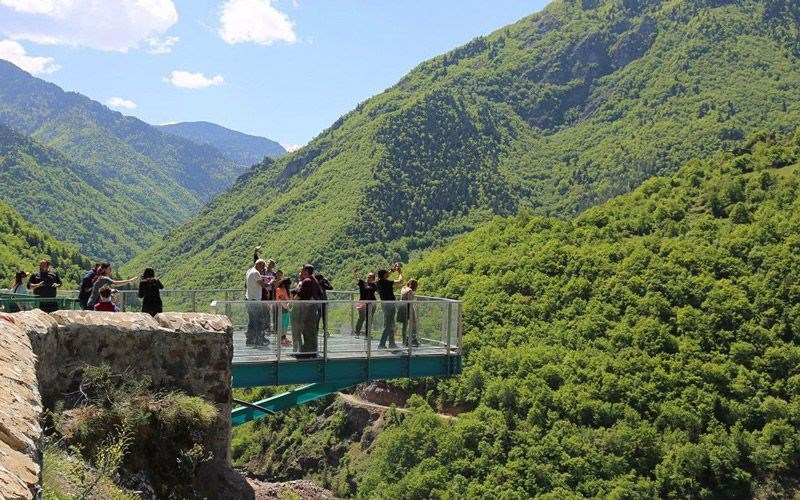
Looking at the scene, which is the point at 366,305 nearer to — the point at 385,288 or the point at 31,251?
the point at 385,288

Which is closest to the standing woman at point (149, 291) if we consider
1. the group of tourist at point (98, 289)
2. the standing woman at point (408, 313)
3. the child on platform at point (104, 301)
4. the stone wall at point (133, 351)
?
the group of tourist at point (98, 289)

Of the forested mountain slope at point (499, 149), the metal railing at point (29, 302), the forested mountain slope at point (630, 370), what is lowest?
the forested mountain slope at point (630, 370)

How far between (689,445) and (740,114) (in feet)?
385

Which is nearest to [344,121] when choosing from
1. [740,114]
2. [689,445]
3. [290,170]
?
[290,170]

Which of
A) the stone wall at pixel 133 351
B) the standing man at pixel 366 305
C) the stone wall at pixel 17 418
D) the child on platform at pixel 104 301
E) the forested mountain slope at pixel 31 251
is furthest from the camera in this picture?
the forested mountain slope at pixel 31 251

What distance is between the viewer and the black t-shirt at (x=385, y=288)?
1650cm

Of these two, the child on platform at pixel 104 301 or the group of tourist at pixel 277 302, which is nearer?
the child on platform at pixel 104 301

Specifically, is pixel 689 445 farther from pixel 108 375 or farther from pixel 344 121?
pixel 344 121

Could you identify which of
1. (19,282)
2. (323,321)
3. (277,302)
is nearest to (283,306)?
(277,302)

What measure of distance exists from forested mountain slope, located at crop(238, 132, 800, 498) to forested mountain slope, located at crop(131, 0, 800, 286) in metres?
67.9

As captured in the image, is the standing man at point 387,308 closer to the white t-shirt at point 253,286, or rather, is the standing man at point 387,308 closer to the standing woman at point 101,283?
the white t-shirt at point 253,286

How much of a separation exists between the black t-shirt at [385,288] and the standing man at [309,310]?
5.56 feet

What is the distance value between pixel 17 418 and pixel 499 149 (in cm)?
17353

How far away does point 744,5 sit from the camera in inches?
7377
